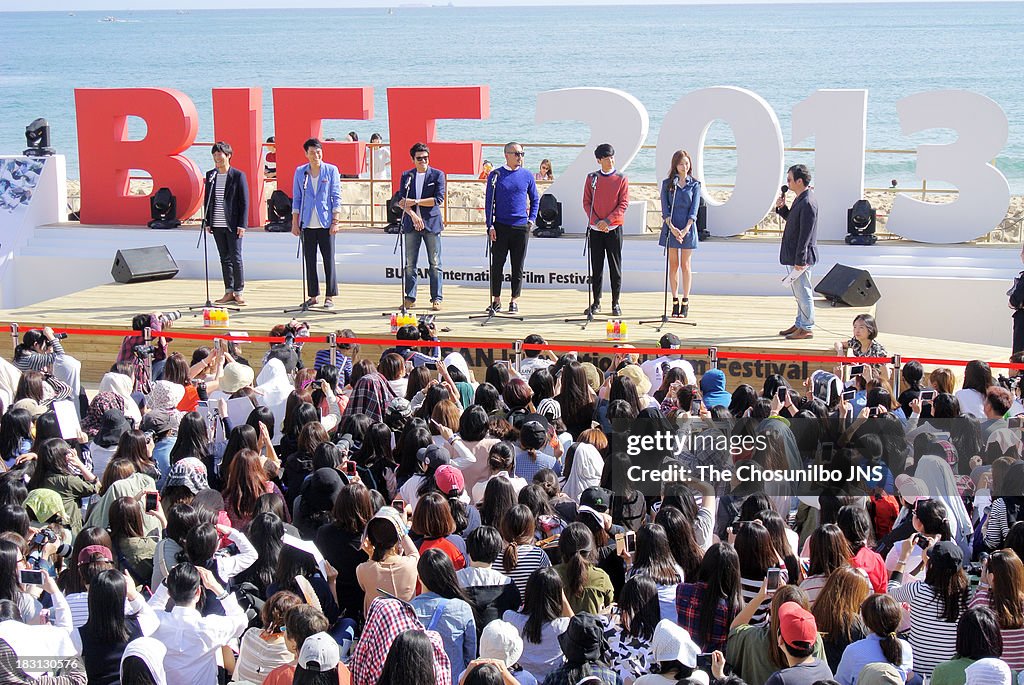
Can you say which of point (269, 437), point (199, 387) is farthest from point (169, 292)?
point (269, 437)

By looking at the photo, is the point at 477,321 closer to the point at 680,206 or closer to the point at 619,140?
the point at 680,206

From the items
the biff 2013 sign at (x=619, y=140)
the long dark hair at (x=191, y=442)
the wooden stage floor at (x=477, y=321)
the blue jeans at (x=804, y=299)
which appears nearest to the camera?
the long dark hair at (x=191, y=442)

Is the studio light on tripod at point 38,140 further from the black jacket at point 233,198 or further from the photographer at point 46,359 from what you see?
the photographer at point 46,359

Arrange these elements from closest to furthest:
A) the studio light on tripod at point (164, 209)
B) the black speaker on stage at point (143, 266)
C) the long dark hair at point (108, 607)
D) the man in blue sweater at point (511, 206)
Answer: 1. the long dark hair at point (108, 607)
2. the man in blue sweater at point (511, 206)
3. the black speaker on stage at point (143, 266)
4. the studio light on tripod at point (164, 209)

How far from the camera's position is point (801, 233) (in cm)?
1065

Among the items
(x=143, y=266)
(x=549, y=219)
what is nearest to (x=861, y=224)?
(x=549, y=219)

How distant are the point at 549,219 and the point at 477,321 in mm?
2885

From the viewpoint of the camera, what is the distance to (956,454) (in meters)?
6.95

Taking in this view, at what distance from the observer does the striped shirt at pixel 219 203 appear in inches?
468

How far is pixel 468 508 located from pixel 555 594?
44.8 inches

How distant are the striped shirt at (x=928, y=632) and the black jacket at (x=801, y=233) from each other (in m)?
5.89

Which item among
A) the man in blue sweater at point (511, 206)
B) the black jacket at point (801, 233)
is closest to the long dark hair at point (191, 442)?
the man in blue sweater at point (511, 206)

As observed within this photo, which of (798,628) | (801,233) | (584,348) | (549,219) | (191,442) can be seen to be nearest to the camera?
(798,628)

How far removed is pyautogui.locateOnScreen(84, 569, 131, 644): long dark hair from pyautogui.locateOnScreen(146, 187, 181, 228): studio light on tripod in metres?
10.9
